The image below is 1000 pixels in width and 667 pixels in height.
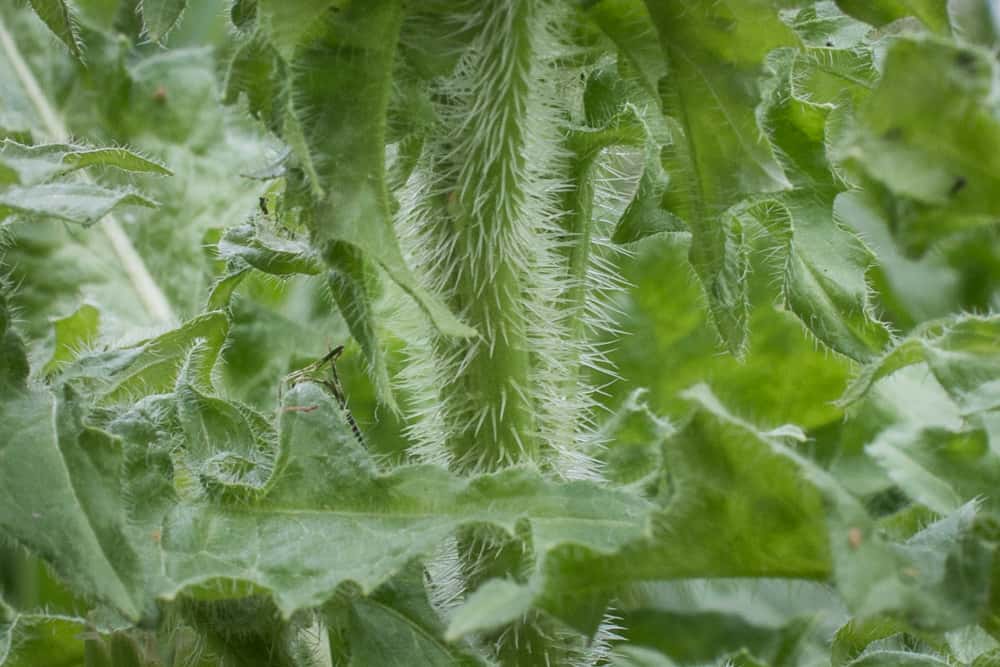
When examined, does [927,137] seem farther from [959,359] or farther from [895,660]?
[895,660]

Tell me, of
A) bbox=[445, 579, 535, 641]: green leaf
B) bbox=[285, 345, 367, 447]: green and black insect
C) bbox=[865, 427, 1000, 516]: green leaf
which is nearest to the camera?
bbox=[445, 579, 535, 641]: green leaf

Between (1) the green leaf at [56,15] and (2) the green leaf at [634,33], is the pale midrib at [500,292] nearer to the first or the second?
(2) the green leaf at [634,33]

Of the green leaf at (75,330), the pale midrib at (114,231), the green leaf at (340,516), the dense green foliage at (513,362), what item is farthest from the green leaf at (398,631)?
the pale midrib at (114,231)

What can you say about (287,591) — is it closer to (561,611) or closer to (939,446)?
(561,611)

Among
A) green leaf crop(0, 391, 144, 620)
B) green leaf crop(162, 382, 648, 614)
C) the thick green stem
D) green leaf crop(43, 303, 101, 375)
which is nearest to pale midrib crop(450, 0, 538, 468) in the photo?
the thick green stem

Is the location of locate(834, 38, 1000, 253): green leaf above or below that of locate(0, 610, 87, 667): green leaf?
above

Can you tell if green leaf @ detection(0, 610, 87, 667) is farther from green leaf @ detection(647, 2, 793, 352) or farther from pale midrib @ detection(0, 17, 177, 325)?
pale midrib @ detection(0, 17, 177, 325)

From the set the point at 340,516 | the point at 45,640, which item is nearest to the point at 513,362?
the point at 340,516
